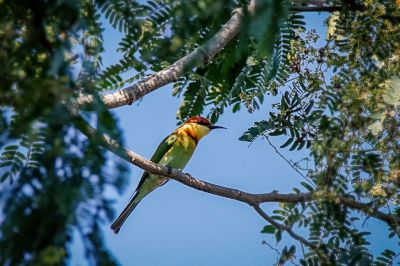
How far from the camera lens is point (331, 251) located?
7.61 ft

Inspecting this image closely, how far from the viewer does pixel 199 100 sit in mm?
3102

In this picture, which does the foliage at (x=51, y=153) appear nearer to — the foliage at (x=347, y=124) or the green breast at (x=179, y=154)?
the foliage at (x=347, y=124)

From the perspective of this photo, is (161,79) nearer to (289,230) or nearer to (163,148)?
(289,230)

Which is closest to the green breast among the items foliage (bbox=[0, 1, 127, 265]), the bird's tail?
the bird's tail

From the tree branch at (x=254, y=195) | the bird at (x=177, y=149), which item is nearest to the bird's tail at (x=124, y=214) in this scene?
the bird at (x=177, y=149)

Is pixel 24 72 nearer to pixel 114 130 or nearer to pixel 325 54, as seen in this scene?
pixel 114 130

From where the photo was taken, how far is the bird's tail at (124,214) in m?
4.28

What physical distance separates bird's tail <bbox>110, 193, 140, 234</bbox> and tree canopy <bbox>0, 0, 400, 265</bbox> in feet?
4.29

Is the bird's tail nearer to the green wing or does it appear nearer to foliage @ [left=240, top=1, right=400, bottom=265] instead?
the green wing

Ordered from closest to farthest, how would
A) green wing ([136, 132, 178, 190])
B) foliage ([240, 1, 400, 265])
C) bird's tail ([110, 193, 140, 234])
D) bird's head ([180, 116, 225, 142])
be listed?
foliage ([240, 1, 400, 265]) → bird's tail ([110, 193, 140, 234]) → bird's head ([180, 116, 225, 142]) → green wing ([136, 132, 178, 190])

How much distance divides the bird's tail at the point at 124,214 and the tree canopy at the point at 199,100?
1307 mm

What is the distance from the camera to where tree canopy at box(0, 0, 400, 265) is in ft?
2.94

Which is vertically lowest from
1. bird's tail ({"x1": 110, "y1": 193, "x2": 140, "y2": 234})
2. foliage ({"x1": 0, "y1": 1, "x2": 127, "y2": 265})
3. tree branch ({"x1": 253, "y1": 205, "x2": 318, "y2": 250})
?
foliage ({"x1": 0, "y1": 1, "x2": 127, "y2": 265})

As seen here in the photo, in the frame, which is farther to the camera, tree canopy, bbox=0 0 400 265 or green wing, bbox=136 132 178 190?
green wing, bbox=136 132 178 190
